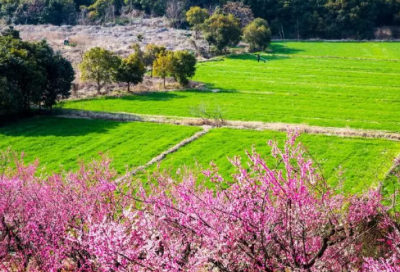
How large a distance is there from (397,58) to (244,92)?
121 feet

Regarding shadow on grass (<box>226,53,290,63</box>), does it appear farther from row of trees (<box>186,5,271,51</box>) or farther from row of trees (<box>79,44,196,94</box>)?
row of trees (<box>79,44,196,94</box>)

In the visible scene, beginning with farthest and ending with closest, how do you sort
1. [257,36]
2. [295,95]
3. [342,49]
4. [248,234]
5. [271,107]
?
[342,49], [257,36], [295,95], [271,107], [248,234]

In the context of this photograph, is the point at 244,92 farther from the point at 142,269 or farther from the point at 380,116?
the point at 142,269

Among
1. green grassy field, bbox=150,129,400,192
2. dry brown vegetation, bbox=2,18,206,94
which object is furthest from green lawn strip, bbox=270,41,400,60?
green grassy field, bbox=150,129,400,192

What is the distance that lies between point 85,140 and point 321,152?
18294mm

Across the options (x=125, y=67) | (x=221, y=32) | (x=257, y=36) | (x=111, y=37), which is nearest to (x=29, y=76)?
(x=125, y=67)

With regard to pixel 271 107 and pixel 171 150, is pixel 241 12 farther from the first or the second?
pixel 171 150

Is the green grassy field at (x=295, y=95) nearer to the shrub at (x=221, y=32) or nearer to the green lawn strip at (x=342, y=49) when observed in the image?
the green lawn strip at (x=342, y=49)

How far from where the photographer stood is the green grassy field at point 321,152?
27.3 metres

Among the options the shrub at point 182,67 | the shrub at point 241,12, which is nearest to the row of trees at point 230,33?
the shrub at point 241,12

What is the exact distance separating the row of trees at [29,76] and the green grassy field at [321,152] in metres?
16.6

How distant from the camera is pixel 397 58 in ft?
246

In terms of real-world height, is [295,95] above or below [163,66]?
below

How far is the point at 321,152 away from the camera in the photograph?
31141 millimetres
